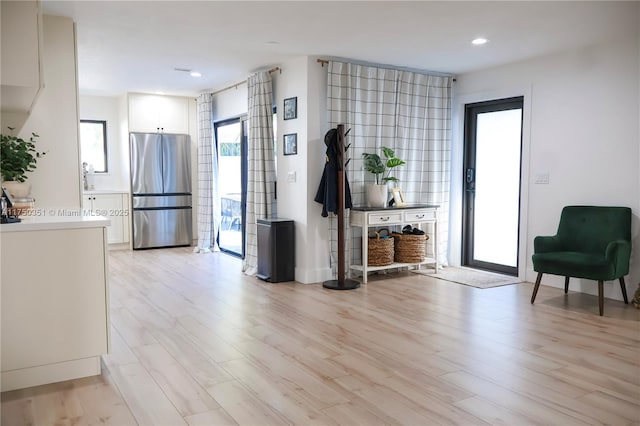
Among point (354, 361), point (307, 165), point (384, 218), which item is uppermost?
point (307, 165)

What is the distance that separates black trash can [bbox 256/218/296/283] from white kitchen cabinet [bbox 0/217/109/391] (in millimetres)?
2580

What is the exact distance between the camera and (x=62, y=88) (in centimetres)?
396

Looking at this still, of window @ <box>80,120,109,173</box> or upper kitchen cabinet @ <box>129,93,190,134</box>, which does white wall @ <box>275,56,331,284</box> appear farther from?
window @ <box>80,120,109,173</box>

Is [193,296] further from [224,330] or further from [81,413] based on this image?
[81,413]

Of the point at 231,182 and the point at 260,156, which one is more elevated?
the point at 260,156

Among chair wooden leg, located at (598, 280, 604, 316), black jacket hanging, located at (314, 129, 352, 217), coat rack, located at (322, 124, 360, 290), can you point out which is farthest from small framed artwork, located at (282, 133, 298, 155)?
chair wooden leg, located at (598, 280, 604, 316)

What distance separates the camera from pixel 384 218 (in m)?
5.51

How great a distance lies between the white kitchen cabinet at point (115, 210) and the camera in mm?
7777

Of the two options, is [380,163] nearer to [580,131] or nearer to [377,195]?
[377,195]

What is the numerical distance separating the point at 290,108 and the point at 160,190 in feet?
11.1

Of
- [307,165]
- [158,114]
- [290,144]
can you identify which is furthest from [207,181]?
[307,165]

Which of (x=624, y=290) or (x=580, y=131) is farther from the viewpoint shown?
(x=580, y=131)

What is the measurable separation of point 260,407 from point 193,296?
2.53 m

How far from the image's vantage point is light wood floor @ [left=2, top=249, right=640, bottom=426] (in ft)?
8.17
